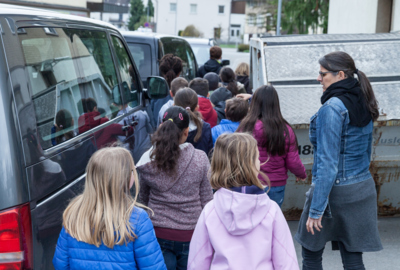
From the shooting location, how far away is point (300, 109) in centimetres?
472

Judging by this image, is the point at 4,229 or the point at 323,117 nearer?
the point at 4,229

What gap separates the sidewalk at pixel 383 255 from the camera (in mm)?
4469

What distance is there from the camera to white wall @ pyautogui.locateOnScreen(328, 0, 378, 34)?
11.1 m

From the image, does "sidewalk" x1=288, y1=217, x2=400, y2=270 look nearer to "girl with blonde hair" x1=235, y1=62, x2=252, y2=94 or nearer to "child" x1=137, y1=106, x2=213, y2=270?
"child" x1=137, y1=106, x2=213, y2=270

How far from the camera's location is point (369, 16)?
1117cm

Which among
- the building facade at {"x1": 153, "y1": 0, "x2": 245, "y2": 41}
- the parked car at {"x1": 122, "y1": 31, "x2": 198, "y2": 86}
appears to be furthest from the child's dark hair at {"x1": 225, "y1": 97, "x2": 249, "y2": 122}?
the building facade at {"x1": 153, "y1": 0, "x2": 245, "y2": 41}

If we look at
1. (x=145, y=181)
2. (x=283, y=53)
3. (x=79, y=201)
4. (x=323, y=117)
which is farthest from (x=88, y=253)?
(x=283, y=53)

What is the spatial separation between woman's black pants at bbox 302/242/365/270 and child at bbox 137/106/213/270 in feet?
2.96

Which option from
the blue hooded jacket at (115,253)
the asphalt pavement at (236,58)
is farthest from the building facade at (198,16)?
the blue hooded jacket at (115,253)

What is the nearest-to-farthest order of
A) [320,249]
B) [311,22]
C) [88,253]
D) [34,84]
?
1. [88,253]
2. [34,84]
3. [320,249]
4. [311,22]

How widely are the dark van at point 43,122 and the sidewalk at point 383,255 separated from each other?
2.33m

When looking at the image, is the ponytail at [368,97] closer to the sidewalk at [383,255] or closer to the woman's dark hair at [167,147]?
the woman's dark hair at [167,147]

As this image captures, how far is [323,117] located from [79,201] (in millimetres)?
1638

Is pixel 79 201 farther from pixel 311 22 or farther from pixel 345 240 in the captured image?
pixel 311 22
